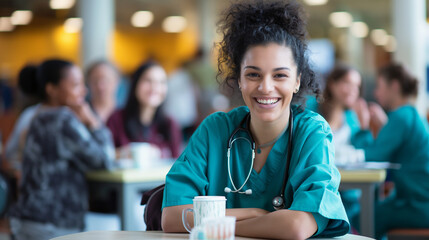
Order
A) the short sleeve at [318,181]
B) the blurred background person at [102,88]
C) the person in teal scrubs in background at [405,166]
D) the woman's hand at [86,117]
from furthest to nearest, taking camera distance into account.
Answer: the blurred background person at [102,88] < the woman's hand at [86,117] < the person in teal scrubs in background at [405,166] < the short sleeve at [318,181]

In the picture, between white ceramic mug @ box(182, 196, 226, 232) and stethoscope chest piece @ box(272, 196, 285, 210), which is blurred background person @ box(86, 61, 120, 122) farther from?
white ceramic mug @ box(182, 196, 226, 232)

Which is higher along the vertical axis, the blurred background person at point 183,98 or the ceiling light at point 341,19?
the ceiling light at point 341,19

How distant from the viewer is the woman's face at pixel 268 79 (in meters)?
1.55

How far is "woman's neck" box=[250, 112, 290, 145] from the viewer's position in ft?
5.38

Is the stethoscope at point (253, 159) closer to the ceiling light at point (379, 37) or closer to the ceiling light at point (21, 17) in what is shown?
the ceiling light at point (21, 17)

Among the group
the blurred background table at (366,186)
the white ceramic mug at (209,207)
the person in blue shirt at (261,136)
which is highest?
the person in blue shirt at (261,136)

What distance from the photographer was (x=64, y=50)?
543 inches

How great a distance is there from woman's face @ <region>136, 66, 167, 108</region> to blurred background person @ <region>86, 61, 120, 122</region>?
0.56 meters

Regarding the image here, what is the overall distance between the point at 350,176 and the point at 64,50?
11881 mm

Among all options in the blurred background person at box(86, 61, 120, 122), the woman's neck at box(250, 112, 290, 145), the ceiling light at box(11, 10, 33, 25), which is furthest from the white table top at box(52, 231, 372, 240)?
the ceiling light at box(11, 10, 33, 25)

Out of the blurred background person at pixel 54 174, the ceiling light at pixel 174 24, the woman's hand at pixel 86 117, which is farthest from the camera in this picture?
the ceiling light at pixel 174 24

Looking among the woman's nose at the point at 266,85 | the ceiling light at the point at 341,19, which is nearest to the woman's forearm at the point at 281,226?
the woman's nose at the point at 266,85

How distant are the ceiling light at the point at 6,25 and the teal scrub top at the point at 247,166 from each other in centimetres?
1172

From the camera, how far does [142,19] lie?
13664 mm
